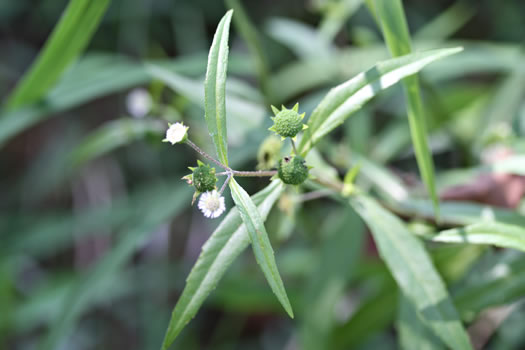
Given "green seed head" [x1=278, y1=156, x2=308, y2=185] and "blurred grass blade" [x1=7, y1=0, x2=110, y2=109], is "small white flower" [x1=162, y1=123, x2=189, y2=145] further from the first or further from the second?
"blurred grass blade" [x1=7, y1=0, x2=110, y2=109]

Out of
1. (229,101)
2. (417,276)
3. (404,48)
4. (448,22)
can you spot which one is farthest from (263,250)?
(448,22)

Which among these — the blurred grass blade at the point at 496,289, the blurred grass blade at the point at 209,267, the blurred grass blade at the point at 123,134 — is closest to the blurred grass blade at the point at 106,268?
the blurred grass blade at the point at 123,134

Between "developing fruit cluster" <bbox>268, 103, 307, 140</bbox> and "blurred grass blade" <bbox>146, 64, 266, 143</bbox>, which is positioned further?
"blurred grass blade" <bbox>146, 64, 266, 143</bbox>

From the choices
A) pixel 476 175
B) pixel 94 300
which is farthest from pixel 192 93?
pixel 94 300

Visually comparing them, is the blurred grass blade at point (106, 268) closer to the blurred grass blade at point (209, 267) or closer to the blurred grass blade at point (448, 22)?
the blurred grass blade at point (209, 267)

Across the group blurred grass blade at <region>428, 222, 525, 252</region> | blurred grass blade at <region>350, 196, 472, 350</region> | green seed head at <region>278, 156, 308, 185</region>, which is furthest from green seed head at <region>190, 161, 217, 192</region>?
blurred grass blade at <region>428, 222, 525, 252</region>

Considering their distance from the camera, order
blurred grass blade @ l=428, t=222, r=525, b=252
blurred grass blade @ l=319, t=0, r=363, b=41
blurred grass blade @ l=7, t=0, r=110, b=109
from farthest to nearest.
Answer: blurred grass blade @ l=319, t=0, r=363, b=41 → blurred grass blade @ l=7, t=0, r=110, b=109 → blurred grass blade @ l=428, t=222, r=525, b=252

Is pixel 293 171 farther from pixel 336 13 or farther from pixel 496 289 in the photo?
pixel 336 13
